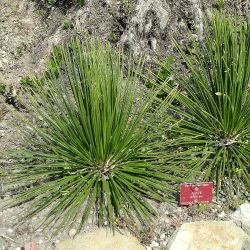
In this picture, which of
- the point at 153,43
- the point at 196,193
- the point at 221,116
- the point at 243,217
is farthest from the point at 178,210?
the point at 153,43

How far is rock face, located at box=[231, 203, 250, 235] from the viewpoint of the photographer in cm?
263

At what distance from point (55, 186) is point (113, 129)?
1.61 ft

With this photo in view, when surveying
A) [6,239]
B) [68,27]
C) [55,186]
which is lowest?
[6,239]

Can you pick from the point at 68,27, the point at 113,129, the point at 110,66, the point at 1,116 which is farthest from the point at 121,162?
the point at 68,27

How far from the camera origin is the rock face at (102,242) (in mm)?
2475

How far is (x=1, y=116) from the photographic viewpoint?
3.50m

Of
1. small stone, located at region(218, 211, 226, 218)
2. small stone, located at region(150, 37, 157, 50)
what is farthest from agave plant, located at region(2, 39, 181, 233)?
small stone, located at region(150, 37, 157, 50)

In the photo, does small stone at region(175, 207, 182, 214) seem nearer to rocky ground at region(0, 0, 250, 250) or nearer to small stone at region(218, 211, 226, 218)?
small stone at region(218, 211, 226, 218)

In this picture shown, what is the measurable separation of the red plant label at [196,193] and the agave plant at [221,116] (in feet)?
0.35

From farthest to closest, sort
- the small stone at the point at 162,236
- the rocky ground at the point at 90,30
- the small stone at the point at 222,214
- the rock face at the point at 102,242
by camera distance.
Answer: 1. the rocky ground at the point at 90,30
2. the small stone at the point at 222,214
3. the small stone at the point at 162,236
4. the rock face at the point at 102,242

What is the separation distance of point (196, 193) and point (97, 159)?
2.10ft

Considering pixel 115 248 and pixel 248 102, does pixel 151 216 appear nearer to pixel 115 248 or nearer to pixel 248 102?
pixel 115 248

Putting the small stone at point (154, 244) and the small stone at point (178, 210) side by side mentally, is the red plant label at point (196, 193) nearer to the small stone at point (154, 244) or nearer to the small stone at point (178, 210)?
the small stone at point (178, 210)

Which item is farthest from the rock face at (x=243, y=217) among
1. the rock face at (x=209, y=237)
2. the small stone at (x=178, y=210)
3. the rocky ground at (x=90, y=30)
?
the rocky ground at (x=90, y=30)
